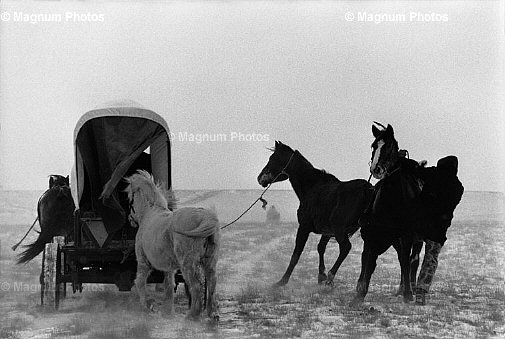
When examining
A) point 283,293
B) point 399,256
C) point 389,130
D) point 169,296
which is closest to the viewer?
point 169,296

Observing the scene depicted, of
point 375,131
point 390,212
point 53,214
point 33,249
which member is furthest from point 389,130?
point 33,249

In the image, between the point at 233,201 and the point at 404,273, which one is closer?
the point at 404,273

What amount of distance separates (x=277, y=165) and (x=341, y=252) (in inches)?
36.0

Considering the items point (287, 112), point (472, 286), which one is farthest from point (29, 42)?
point (472, 286)

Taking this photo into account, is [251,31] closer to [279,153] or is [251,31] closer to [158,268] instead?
[279,153]

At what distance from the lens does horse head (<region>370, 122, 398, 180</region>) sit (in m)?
5.73

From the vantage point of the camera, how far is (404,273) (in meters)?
5.92

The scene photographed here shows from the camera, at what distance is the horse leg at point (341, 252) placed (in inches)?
239

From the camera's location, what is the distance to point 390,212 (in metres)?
5.80

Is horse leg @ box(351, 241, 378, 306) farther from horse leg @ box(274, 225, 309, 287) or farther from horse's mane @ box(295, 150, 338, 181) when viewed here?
horse's mane @ box(295, 150, 338, 181)

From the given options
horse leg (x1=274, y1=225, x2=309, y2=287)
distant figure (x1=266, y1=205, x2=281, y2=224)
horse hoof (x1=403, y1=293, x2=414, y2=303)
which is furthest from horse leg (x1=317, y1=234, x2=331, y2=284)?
horse hoof (x1=403, y1=293, x2=414, y2=303)

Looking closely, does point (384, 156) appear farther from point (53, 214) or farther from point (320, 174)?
point (53, 214)

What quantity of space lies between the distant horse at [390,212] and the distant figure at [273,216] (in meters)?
0.74

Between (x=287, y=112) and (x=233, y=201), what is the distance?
90 centimetres
